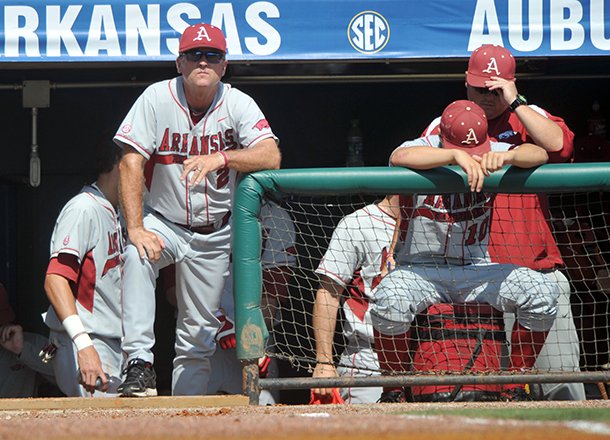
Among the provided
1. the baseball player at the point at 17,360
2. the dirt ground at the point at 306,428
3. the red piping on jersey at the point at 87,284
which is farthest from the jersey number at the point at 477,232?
the baseball player at the point at 17,360

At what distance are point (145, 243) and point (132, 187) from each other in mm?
250

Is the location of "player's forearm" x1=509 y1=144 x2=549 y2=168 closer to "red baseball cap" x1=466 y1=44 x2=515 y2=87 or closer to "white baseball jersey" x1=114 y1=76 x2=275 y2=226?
"red baseball cap" x1=466 y1=44 x2=515 y2=87

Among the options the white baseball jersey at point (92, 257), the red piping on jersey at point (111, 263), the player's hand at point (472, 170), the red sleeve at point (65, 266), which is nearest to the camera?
the player's hand at point (472, 170)

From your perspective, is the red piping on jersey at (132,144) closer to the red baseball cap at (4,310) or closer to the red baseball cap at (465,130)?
the red baseball cap at (465,130)

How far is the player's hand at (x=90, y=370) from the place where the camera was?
4172 mm

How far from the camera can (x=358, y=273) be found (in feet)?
15.3

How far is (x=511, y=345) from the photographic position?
4055 millimetres

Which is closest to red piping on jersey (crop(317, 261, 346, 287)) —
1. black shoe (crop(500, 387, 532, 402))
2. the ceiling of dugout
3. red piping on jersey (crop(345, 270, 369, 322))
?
red piping on jersey (crop(345, 270, 369, 322))

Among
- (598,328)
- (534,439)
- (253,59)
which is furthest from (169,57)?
(534,439)

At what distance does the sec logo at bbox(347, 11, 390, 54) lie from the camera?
15.0 ft

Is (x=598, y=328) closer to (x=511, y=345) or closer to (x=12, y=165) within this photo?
(x=511, y=345)

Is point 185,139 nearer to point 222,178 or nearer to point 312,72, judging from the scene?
point 222,178

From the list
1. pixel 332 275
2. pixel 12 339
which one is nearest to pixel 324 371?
pixel 332 275

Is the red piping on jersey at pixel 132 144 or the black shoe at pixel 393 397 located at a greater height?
the red piping on jersey at pixel 132 144
